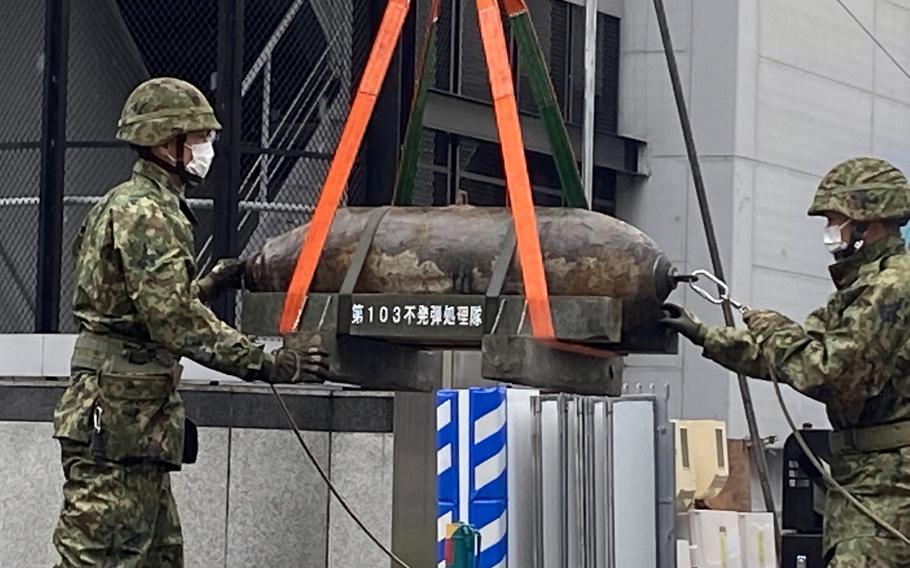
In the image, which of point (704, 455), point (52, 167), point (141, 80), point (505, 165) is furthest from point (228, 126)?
point (505, 165)

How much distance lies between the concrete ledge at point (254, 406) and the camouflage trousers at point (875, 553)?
185 inches

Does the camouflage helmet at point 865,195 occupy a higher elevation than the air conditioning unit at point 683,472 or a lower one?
higher

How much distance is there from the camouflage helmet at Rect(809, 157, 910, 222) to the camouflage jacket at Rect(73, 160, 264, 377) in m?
2.31

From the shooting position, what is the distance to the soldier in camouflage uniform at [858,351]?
8.71 m

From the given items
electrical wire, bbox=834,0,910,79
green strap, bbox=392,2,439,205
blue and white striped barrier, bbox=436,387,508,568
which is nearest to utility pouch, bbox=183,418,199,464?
green strap, bbox=392,2,439,205

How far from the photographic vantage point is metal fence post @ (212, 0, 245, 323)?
13.3m

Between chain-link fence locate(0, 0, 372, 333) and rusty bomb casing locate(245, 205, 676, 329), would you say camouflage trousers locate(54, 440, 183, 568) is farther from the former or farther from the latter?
chain-link fence locate(0, 0, 372, 333)

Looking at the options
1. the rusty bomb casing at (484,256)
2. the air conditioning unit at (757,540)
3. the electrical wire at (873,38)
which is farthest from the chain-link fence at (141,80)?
the electrical wire at (873,38)

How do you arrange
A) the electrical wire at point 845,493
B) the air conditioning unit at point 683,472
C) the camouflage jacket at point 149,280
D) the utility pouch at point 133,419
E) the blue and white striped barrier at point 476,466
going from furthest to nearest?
the air conditioning unit at point 683,472 → the blue and white striped barrier at point 476,466 → the electrical wire at point 845,493 → the utility pouch at point 133,419 → the camouflage jacket at point 149,280

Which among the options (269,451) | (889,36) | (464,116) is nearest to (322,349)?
(269,451)

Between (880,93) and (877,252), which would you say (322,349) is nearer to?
(877,252)

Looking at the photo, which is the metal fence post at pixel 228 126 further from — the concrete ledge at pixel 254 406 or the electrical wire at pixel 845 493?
the electrical wire at pixel 845 493

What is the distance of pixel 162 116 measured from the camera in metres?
8.76

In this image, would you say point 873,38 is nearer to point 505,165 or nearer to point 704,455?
point 704,455
